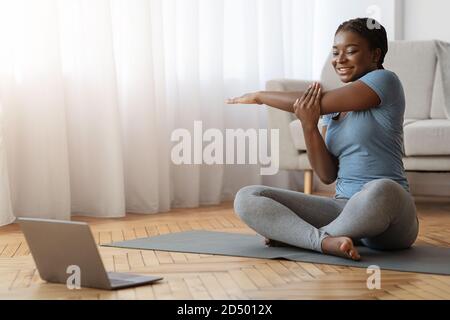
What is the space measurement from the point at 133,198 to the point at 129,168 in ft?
0.44

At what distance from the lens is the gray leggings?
7.28 ft

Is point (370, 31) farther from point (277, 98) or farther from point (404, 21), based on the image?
point (404, 21)

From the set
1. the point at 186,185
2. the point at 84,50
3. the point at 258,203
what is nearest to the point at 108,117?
the point at 84,50

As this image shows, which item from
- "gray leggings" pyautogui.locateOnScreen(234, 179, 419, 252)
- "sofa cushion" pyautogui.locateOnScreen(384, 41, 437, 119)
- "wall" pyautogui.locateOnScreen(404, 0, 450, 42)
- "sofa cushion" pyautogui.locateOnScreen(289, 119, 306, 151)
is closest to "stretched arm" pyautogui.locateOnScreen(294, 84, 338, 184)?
"gray leggings" pyautogui.locateOnScreen(234, 179, 419, 252)

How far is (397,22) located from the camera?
454 centimetres

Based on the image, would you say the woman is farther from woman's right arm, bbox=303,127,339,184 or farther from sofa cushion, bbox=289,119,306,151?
sofa cushion, bbox=289,119,306,151

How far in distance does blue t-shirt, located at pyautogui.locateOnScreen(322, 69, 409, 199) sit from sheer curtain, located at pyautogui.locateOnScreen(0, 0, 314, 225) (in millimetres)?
1376

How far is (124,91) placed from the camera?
12.2ft

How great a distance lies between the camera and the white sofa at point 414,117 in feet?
11.6

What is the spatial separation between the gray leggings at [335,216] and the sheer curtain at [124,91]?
1.19m

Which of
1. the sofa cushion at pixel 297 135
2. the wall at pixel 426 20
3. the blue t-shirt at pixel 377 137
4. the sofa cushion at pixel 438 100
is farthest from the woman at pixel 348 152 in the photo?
the wall at pixel 426 20

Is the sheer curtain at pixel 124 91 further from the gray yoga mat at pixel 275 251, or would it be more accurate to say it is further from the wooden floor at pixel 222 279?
the gray yoga mat at pixel 275 251

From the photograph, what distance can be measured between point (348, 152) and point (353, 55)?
0.88ft
